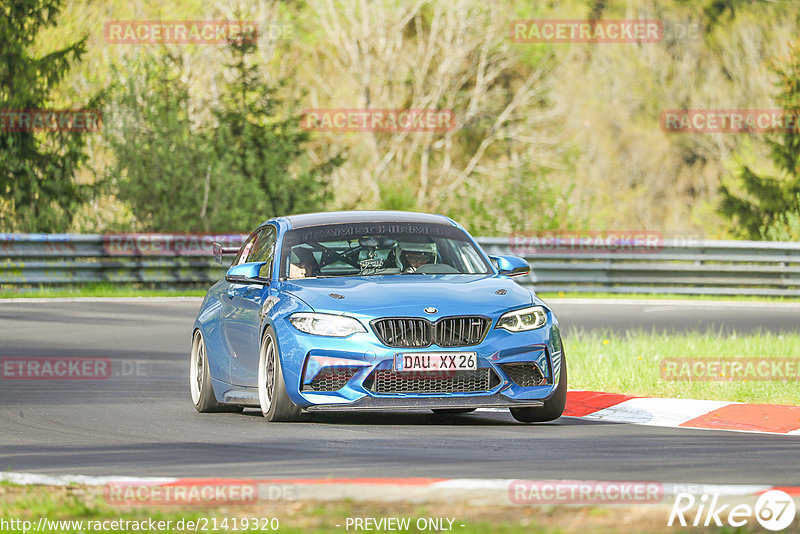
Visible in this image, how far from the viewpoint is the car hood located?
10.7 m

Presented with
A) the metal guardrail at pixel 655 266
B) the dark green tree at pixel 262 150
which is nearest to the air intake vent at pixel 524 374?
the metal guardrail at pixel 655 266

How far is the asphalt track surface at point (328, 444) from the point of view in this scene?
834 centimetres

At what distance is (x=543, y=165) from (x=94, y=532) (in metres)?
42.1

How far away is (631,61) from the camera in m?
62.1

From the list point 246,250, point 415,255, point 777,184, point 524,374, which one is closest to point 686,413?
point 524,374

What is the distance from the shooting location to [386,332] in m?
10.6

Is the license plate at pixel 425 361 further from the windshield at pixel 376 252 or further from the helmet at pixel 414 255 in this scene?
the helmet at pixel 414 255

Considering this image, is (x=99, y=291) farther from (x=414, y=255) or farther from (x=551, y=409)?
(x=551, y=409)

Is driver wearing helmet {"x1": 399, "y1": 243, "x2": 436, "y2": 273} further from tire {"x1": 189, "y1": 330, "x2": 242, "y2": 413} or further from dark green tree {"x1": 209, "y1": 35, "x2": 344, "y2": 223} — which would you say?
dark green tree {"x1": 209, "y1": 35, "x2": 344, "y2": 223}

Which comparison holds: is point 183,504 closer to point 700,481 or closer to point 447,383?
point 700,481

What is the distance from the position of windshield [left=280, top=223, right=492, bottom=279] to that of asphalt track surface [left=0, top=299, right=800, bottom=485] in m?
1.10

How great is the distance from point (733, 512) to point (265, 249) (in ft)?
21.7

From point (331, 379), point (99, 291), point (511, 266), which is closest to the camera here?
point (331, 379)

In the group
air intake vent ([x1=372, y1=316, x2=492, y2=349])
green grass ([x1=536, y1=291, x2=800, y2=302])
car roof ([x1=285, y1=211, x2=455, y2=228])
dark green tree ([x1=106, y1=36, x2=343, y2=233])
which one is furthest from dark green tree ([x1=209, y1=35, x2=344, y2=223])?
air intake vent ([x1=372, y1=316, x2=492, y2=349])
